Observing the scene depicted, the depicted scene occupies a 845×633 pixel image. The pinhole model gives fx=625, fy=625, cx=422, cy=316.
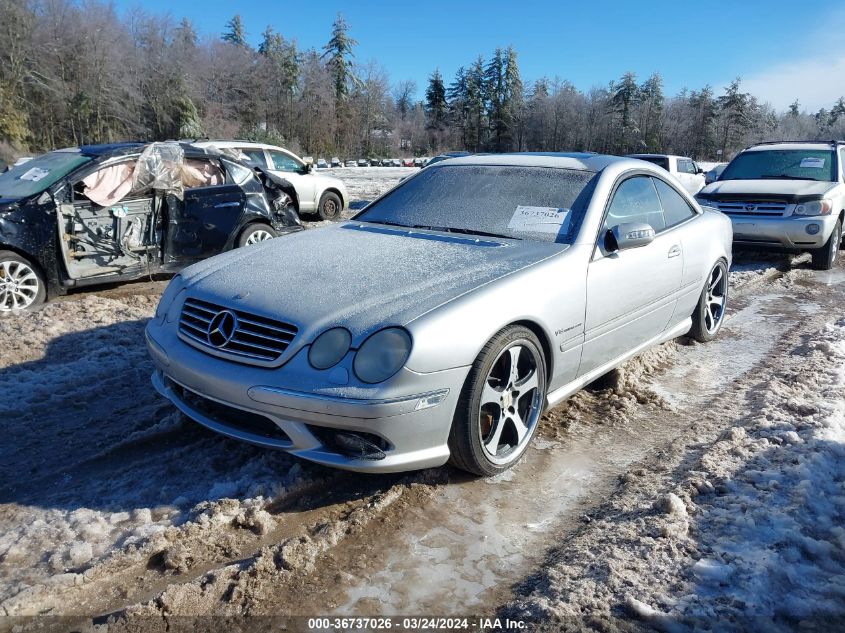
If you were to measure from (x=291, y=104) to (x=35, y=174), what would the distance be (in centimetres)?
5390

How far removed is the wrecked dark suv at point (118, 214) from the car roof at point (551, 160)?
3546 mm

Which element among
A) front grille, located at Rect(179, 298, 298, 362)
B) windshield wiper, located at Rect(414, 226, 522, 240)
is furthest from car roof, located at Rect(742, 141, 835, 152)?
front grille, located at Rect(179, 298, 298, 362)

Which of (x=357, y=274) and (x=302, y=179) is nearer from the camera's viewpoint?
(x=357, y=274)

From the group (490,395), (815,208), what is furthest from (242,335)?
(815,208)

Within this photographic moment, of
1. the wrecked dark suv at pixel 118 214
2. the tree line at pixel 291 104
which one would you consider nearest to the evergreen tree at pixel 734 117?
the tree line at pixel 291 104

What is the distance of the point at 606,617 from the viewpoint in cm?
219

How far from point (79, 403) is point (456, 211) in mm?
2684

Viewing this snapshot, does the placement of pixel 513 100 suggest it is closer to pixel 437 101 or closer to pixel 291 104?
pixel 437 101

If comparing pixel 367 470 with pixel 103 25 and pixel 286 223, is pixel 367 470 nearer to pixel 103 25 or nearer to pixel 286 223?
pixel 286 223

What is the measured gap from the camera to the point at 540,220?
3.74 meters

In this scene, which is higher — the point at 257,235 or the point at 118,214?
the point at 118,214

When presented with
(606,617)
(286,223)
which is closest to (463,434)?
(606,617)

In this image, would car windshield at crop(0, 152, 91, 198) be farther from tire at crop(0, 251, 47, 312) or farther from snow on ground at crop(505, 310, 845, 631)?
snow on ground at crop(505, 310, 845, 631)

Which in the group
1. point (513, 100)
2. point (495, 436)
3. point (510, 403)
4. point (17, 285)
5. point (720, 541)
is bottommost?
point (720, 541)
